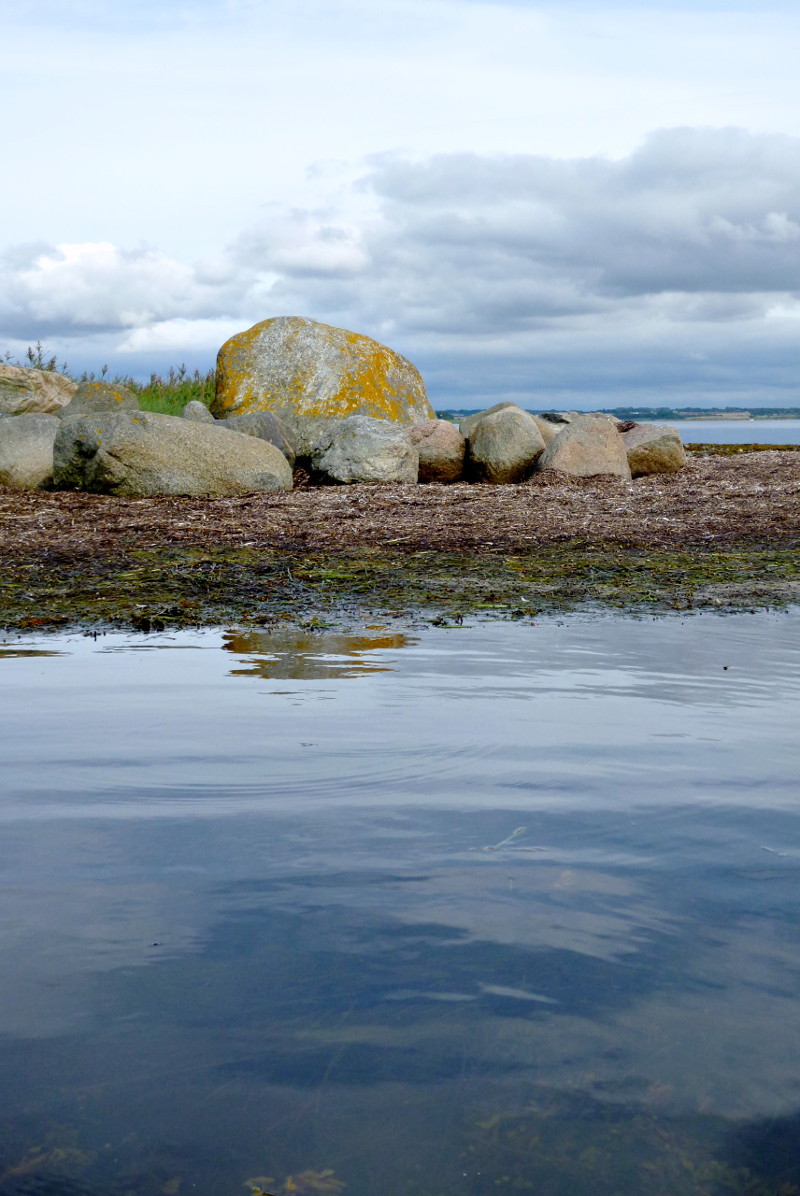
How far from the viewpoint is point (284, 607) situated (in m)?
7.55

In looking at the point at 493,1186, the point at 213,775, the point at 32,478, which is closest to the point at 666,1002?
the point at 493,1186

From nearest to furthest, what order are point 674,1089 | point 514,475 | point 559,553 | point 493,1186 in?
point 493,1186
point 674,1089
point 559,553
point 514,475

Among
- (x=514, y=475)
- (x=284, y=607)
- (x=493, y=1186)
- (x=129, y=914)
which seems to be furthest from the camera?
(x=514, y=475)

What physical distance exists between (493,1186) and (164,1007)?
2.44 feet

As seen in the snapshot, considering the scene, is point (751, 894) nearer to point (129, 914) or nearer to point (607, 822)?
point (607, 822)

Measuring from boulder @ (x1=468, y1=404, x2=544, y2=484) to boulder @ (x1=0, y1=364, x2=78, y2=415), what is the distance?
8136mm

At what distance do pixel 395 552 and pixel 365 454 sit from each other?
240 inches

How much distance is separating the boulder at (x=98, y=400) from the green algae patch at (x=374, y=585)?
27.4 feet

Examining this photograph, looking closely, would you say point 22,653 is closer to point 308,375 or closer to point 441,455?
point 441,455

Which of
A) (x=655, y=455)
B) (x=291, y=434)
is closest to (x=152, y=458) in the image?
(x=291, y=434)

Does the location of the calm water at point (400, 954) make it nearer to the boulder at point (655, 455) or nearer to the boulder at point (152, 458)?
the boulder at point (152, 458)

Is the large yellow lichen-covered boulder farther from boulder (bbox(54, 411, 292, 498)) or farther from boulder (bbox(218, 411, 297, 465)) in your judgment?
boulder (bbox(54, 411, 292, 498))

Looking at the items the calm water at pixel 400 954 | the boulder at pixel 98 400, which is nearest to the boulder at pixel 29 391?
the boulder at pixel 98 400

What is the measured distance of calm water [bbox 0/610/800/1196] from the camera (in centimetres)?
168
